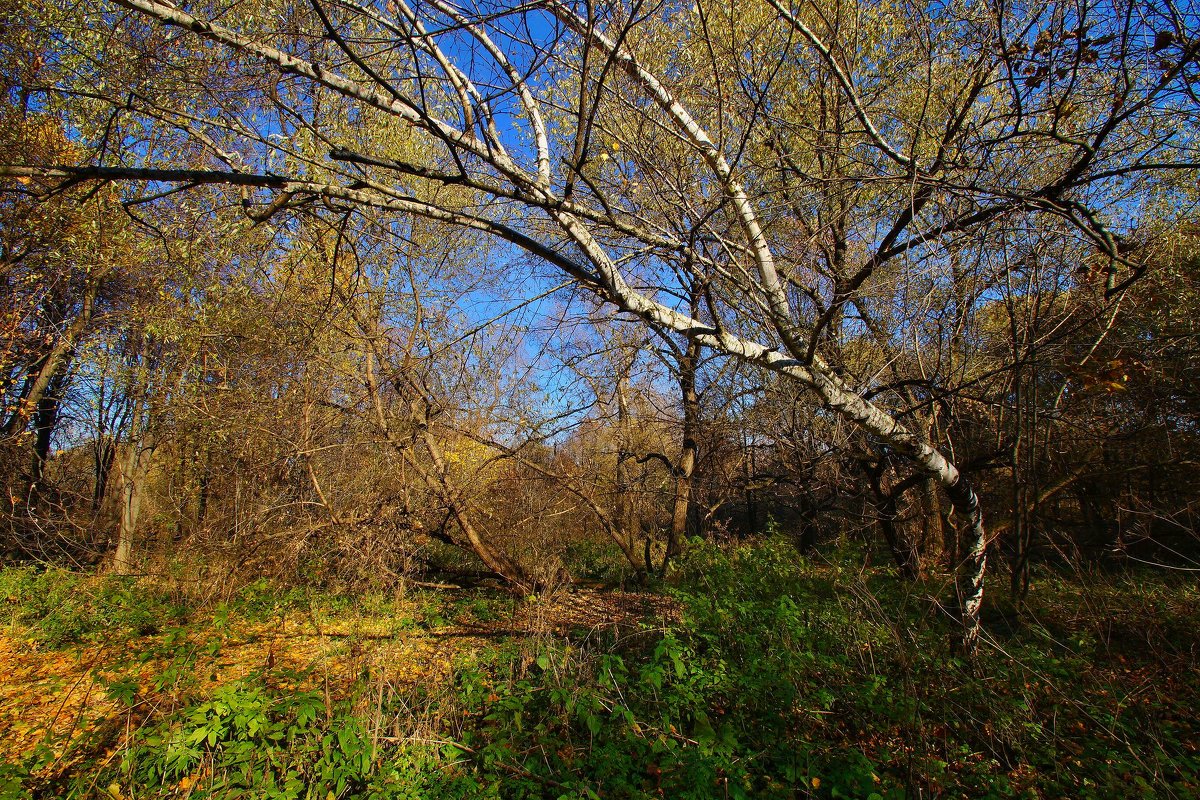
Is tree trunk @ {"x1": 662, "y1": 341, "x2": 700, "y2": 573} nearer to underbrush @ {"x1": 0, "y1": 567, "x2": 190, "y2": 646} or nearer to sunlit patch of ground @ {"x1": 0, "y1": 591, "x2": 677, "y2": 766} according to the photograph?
sunlit patch of ground @ {"x1": 0, "y1": 591, "x2": 677, "y2": 766}

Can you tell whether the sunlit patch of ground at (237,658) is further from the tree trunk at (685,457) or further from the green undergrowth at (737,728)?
the tree trunk at (685,457)

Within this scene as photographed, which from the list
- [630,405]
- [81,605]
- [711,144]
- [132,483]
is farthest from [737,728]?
[132,483]

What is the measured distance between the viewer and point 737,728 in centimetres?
367

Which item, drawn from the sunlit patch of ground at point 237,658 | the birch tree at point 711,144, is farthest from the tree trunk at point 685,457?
the birch tree at point 711,144

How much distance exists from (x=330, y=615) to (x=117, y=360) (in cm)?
606

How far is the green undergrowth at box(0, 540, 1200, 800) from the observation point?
Result: 297cm

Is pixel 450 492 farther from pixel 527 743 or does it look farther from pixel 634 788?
pixel 634 788

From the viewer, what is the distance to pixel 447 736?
12.1 feet

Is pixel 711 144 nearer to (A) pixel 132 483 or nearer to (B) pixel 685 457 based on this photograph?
(B) pixel 685 457

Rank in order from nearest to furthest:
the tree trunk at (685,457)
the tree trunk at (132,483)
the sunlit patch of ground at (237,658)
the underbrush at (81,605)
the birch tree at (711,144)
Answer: the birch tree at (711,144) < the sunlit patch of ground at (237,658) < the underbrush at (81,605) < the tree trunk at (685,457) < the tree trunk at (132,483)

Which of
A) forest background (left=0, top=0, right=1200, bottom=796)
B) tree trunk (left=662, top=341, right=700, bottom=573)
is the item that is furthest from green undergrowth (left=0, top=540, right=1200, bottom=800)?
tree trunk (left=662, top=341, right=700, bottom=573)

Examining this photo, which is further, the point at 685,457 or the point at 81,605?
the point at 685,457

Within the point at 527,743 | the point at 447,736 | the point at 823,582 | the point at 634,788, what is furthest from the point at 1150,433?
the point at 447,736

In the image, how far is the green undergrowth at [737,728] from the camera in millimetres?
2969
